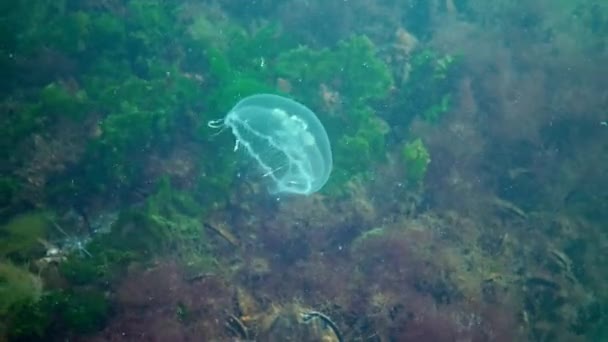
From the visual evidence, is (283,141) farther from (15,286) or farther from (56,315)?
(15,286)

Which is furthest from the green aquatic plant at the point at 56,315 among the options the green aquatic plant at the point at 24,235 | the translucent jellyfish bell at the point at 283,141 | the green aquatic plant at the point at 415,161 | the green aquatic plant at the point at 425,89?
the green aquatic plant at the point at 425,89

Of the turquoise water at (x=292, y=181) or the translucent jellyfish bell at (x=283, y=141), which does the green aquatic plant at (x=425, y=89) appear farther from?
the translucent jellyfish bell at (x=283, y=141)

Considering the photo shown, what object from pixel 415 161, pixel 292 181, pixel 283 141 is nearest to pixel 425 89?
pixel 415 161

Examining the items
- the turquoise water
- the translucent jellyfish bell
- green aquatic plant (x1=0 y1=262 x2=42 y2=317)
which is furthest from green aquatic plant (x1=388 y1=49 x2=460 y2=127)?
green aquatic plant (x1=0 y1=262 x2=42 y2=317)

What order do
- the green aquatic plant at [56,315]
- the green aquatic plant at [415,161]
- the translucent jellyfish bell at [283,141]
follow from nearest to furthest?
the green aquatic plant at [56,315], the translucent jellyfish bell at [283,141], the green aquatic plant at [415,161]

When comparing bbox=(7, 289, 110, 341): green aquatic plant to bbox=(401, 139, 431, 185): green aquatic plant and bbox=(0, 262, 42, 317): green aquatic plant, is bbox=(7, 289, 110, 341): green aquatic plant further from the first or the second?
bbox=(401, 139, 431, 185): green aquatic plant

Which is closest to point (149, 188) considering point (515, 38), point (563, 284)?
point (563, 284)

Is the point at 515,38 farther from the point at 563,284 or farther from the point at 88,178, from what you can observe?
the point at 88,178
